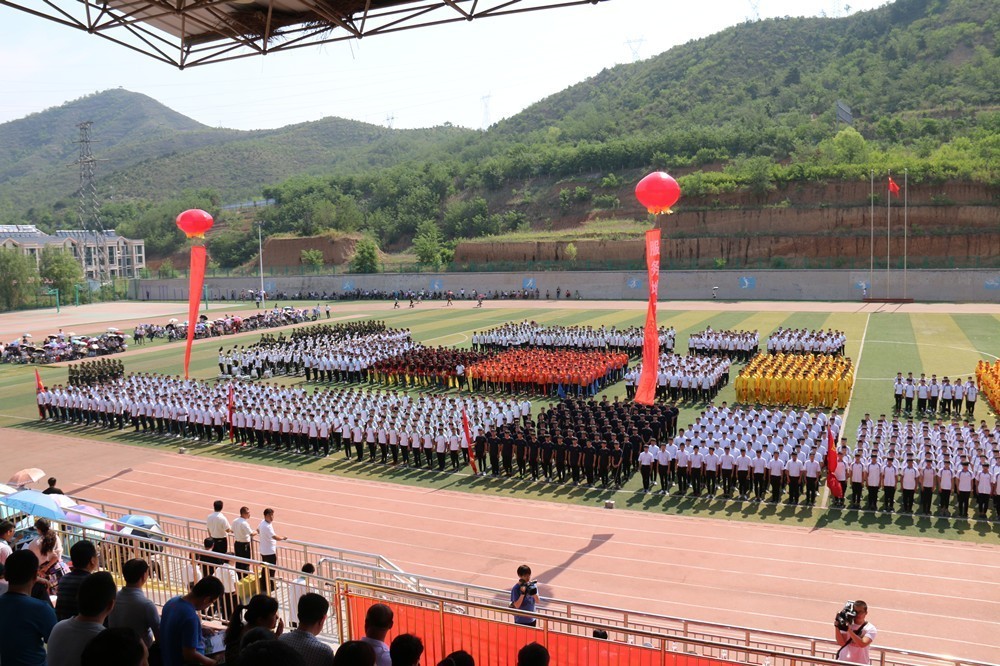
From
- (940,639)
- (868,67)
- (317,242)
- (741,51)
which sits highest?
(741,51)

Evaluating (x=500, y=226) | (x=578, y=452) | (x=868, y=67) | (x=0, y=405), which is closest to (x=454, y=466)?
(x=578, y=452)

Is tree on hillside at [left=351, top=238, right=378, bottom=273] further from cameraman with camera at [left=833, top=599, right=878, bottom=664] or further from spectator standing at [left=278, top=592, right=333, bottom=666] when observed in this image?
spectator standing at [left=278, top=592, right=333, bottom=666]

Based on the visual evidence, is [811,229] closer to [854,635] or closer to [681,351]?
[681,351]

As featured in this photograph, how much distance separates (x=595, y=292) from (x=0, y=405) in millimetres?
41526

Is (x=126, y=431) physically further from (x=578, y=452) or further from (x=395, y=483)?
(x=578, y=452)

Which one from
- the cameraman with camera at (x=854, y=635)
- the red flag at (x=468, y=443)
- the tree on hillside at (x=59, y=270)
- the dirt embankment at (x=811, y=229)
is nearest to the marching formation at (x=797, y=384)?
the red flag at (x=468, y=443)

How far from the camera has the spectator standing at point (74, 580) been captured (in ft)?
17.7

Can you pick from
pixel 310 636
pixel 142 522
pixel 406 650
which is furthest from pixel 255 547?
pixel 406 650

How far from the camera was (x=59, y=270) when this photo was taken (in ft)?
233

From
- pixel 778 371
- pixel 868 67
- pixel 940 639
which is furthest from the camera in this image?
pixel 868 67

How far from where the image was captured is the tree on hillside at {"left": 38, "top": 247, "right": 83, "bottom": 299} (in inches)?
2788

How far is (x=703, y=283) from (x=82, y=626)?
54.9 m

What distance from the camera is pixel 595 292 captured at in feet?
197

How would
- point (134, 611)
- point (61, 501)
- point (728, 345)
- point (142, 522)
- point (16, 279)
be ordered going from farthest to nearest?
1. point (16, 279)
2. point (728, 345)
3. point (142, 522)
4. point (61, 501)
5. point (134, 611)
